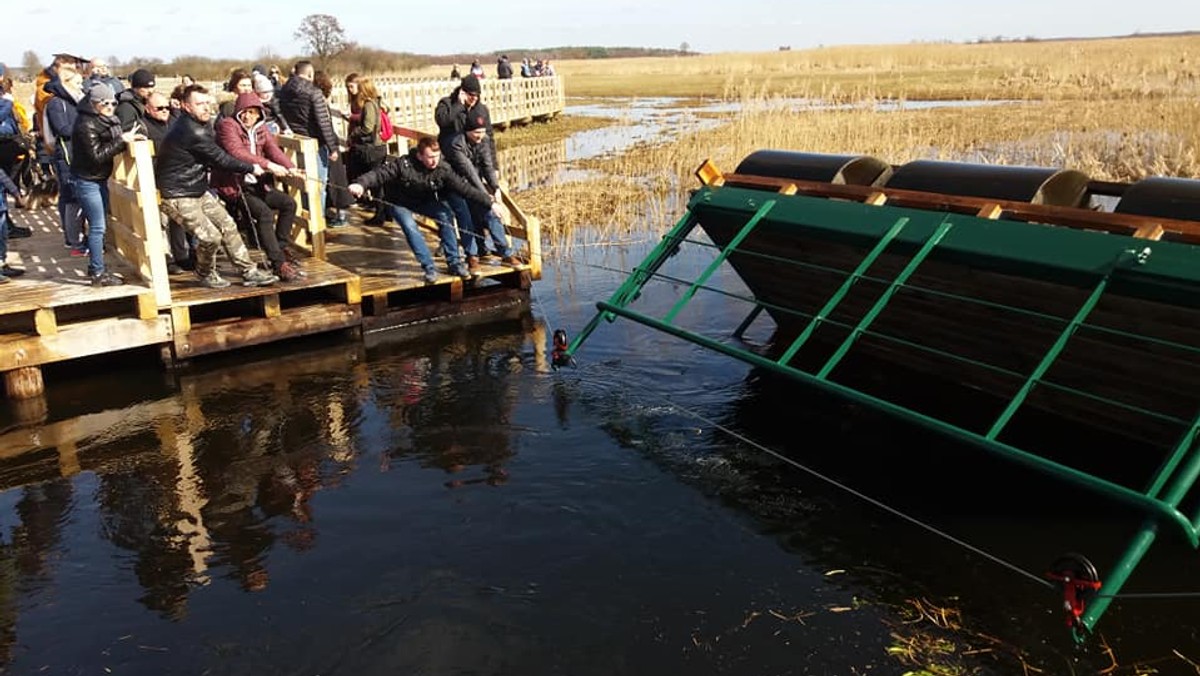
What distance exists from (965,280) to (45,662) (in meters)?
6.09

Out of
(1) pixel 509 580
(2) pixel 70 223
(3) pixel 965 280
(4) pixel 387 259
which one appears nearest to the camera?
(1) pixel 509 580

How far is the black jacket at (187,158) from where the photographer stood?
8.43 m

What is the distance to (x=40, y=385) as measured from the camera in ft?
27.4

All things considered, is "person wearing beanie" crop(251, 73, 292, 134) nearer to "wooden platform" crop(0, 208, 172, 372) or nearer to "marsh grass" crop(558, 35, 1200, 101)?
"wooden platform" crop(0, 208, 172, 372)

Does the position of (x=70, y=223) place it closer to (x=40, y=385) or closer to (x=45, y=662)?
(x=40, y=385)

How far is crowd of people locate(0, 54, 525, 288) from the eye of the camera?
8.51 metres

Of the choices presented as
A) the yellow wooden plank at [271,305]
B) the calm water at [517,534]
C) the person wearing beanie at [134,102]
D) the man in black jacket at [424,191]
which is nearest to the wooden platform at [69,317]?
the calm water at [517,534]

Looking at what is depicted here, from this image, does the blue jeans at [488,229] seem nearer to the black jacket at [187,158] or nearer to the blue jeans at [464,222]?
the blue jeans at [464,222]

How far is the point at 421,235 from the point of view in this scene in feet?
33.9

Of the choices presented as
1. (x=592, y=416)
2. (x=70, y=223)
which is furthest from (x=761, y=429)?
(x=70, y=223)

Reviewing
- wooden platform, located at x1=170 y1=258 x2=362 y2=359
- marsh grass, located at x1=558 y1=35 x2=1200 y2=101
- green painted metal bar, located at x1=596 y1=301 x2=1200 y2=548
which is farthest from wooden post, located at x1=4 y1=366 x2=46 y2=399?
marsh grass, located at x1=558 y1=35 x2=1200 y2=101

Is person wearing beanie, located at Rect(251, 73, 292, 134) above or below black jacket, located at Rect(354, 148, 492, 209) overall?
above

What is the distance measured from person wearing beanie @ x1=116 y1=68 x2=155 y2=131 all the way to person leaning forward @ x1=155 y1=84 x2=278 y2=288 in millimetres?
1674

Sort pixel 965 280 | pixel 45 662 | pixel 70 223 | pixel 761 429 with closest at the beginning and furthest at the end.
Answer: pixel 45 662
pixel 965 280
pixel 761 429
pixel 70 223
